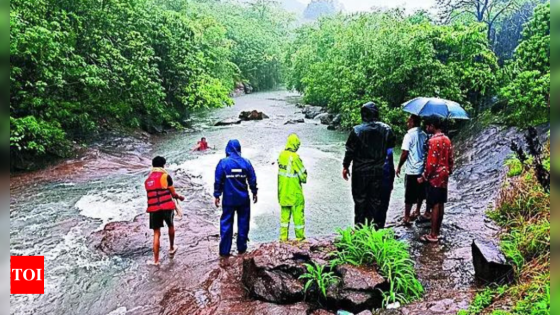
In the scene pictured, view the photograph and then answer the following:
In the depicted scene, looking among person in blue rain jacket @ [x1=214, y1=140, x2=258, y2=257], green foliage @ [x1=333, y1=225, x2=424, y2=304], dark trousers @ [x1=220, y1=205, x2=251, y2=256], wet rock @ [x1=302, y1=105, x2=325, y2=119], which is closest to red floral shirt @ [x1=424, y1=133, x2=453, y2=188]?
green foliage @ [x1=333, y1=225, x2=424, y2=304]

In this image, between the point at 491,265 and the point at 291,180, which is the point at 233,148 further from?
the point at 491,265

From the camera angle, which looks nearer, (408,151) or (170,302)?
(170,302)

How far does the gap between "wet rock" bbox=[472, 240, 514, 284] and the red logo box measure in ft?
15.6

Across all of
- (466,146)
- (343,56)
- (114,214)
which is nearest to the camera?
(114,214)

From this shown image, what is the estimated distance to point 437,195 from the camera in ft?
18.4

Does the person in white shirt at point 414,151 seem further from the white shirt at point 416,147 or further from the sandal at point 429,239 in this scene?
the sandal at point 429,239

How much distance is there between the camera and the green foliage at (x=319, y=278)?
14.6ft

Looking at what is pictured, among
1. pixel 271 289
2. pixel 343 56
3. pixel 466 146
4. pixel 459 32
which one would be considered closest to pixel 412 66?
pixel 459 32

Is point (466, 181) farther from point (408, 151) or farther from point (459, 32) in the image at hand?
point (459, 32)

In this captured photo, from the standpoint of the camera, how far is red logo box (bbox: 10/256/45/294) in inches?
169

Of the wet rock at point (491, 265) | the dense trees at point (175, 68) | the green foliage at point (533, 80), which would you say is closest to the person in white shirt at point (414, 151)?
the wet rock at point (491, 265)

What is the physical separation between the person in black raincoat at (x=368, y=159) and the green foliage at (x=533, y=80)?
5.75 meters

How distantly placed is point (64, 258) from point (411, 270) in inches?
201

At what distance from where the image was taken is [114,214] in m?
8.51
